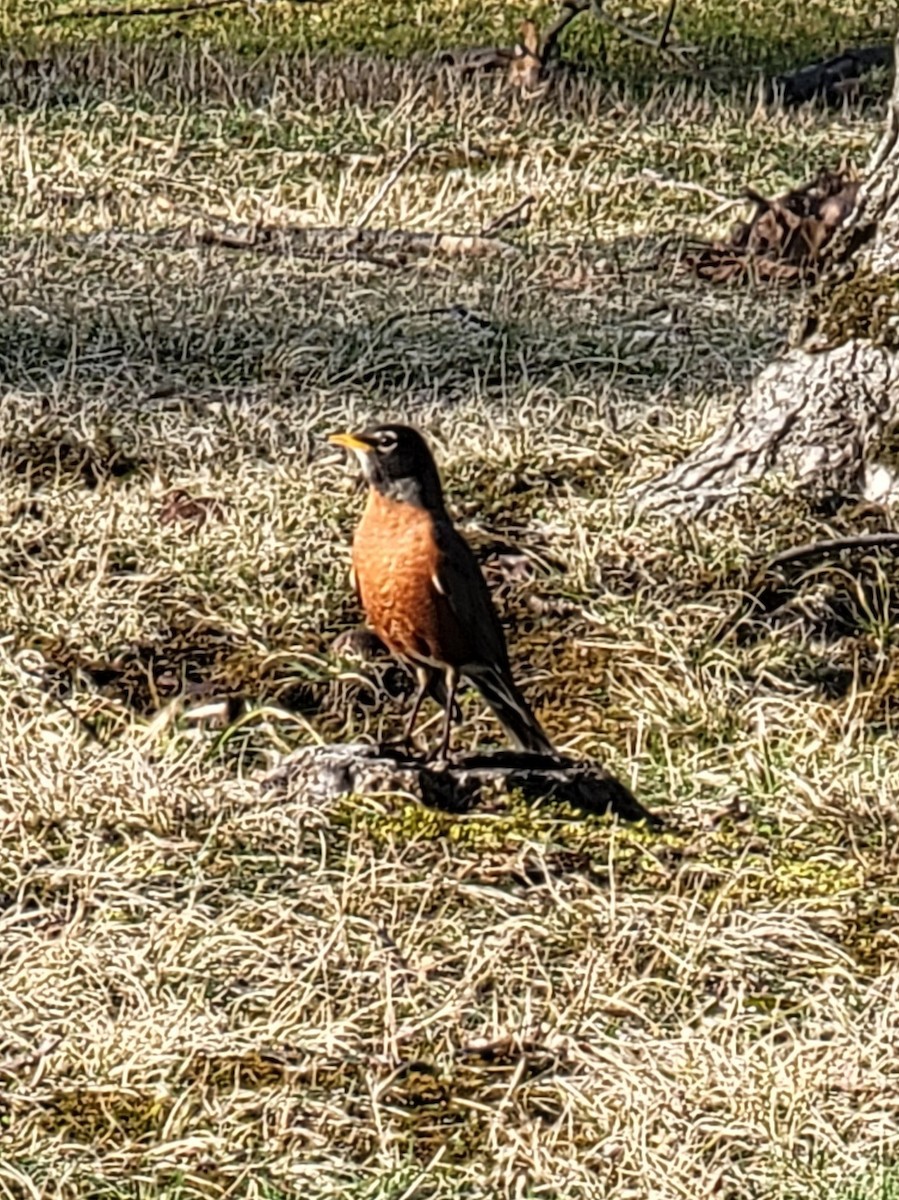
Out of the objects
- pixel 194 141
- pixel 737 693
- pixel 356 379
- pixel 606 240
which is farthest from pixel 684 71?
pixel 737 693

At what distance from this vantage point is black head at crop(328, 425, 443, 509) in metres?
4.52

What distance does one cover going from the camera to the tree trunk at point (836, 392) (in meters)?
5.79

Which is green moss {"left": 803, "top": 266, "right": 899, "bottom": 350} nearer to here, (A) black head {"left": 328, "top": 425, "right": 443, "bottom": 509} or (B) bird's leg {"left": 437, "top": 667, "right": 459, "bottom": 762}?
(A) black head {"left": 328, "top": 425, "right": 443, "bottom": 509}

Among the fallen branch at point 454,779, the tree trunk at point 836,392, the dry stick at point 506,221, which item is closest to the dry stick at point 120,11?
the dry stick at point 506,221

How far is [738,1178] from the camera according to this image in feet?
11.1

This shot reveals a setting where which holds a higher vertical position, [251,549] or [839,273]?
[839,273]

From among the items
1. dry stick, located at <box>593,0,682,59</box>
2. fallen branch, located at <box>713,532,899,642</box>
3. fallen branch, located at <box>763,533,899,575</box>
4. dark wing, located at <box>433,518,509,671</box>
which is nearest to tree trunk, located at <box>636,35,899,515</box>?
fallen branch, located at <box>713,532,899,642</box>

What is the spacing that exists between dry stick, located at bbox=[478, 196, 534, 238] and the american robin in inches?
162

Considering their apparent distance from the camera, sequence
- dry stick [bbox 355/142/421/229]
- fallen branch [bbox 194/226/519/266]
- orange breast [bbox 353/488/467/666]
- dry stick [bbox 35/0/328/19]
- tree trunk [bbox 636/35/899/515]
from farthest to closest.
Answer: dry stick [bbox 35/0/328/19], dry stick [bbox 355/142/421/229], fallen branch [bbox 194/226/519/266], tree trunk [bbox 636/35/899/515], orange breast [bbox 353/488/467/666]

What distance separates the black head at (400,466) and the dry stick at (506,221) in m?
4.09

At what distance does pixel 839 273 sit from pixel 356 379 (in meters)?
1.53

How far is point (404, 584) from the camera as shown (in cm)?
443

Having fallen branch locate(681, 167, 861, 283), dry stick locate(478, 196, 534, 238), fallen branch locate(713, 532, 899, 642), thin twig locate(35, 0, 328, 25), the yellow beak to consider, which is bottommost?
thin twig locate(35, 0, 328, 25)

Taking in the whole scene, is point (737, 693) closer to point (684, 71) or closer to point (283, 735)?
point (283, 735)
